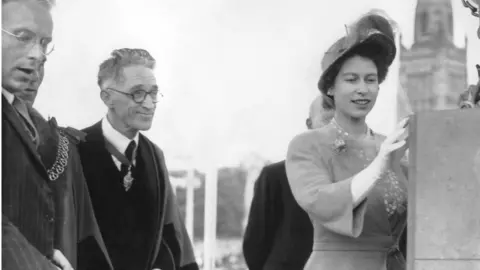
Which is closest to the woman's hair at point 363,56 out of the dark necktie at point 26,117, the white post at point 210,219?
the white post at point 210,219

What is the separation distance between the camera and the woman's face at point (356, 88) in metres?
3.94

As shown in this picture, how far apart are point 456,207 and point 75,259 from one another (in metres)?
1.35

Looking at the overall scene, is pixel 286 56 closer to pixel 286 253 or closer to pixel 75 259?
pixel 286 253

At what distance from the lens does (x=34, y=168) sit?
3646 millimetres

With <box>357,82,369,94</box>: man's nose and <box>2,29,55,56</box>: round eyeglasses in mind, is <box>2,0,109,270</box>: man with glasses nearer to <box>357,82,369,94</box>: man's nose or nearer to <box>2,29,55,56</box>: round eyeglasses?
<box>2,29,55,56</box>: round eyeglasses

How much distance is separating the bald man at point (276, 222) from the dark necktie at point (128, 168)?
1.61ft

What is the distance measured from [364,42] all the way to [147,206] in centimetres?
100

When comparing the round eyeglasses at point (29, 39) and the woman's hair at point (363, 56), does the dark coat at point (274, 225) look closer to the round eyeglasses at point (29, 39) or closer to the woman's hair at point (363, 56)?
the woman's hair at point (363, 56)

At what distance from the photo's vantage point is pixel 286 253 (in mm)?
4129

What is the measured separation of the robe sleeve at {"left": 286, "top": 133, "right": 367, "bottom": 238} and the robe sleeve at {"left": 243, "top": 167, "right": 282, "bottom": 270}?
268 millimetres

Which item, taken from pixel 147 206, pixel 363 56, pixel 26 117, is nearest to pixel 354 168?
pixel 363 56

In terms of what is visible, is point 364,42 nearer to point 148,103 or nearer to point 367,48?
point 367,48

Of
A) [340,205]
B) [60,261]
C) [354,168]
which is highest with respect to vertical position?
[354,168]

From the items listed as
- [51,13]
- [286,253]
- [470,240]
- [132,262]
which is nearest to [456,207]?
[470,240]
